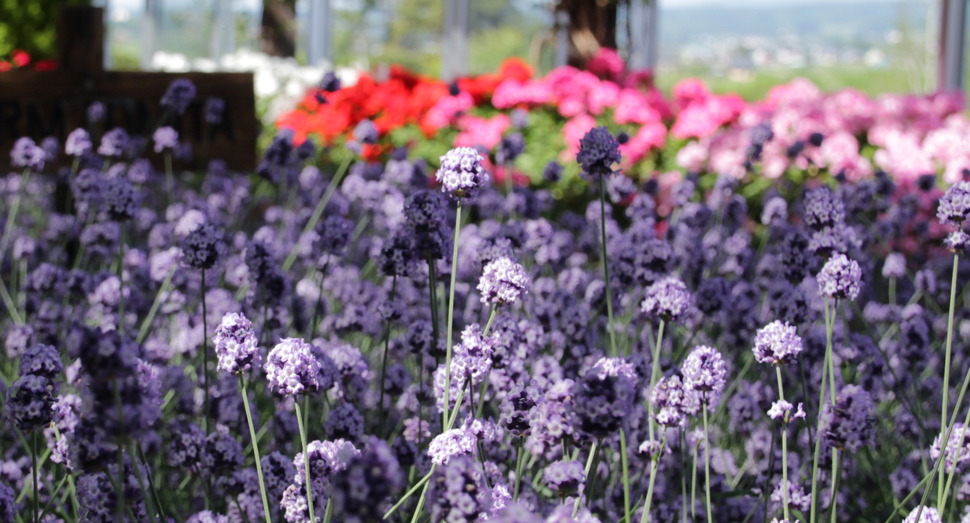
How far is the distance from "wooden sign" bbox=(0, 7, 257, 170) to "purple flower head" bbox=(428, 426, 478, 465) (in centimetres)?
260

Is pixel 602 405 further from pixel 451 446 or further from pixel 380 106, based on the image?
pixel 380 106

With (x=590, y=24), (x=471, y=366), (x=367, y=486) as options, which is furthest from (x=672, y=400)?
(x=590, y=24)

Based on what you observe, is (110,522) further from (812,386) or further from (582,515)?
(812,386)

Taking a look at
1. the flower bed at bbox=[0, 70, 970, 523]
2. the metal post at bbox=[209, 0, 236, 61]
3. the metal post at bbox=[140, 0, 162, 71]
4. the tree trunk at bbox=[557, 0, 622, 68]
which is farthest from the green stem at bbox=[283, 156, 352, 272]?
the metal post at bbox=[140, 0, 162, 71]

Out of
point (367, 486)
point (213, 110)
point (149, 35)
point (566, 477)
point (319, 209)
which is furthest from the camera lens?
point (149, 35)

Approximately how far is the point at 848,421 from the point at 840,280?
13.7 inches

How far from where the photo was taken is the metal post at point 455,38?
1120cm

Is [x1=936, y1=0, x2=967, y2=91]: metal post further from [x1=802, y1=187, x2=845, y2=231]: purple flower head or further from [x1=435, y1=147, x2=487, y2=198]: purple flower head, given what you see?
[x1=435, y1=147, x2=487, y2=198]: purple flower head

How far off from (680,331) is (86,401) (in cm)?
222

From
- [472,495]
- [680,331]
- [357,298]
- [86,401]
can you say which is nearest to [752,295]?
→ [680,331]

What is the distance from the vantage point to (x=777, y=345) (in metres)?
1.31

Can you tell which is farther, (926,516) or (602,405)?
(926,516)

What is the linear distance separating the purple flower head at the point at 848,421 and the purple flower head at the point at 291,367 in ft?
2.45

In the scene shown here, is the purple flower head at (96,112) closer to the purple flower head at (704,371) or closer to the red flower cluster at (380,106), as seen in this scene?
the purple flower head at (704,371)
